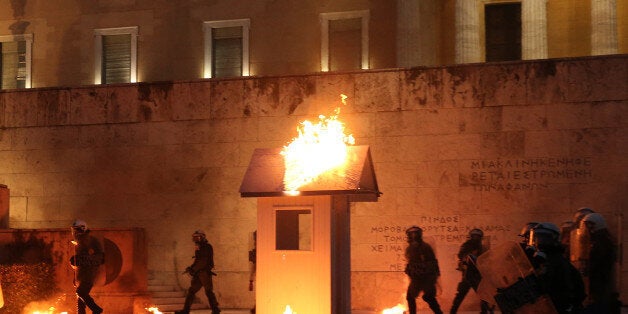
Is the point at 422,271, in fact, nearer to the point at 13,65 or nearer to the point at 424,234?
the point at 424,234

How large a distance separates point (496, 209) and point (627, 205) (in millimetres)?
2671

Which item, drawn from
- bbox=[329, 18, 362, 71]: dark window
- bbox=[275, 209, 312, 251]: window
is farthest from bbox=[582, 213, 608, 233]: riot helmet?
bbox=[329, 18, 362, 71]: dark window

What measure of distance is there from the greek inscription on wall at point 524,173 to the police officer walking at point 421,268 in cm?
432

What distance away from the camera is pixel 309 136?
13.2 metres

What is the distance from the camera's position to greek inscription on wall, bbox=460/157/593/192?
59.4 ft

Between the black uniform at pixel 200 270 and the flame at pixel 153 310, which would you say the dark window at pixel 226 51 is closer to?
the black uniform at pixel 200 270

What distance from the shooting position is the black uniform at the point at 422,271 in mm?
14562

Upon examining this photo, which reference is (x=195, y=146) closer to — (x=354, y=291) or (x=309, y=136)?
(x=354, y=291)

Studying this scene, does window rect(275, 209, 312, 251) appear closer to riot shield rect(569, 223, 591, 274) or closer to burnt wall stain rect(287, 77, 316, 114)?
riot shield rect(569, 223, 591, 274)

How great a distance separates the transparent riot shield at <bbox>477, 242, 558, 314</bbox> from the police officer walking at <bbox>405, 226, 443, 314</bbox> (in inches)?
249

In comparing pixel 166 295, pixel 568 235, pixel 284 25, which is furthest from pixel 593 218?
pixel 284 25

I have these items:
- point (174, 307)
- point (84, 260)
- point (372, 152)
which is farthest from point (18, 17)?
point (84, 260)

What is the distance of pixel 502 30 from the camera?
2591 centimetres

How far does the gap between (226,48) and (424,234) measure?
380 inches
